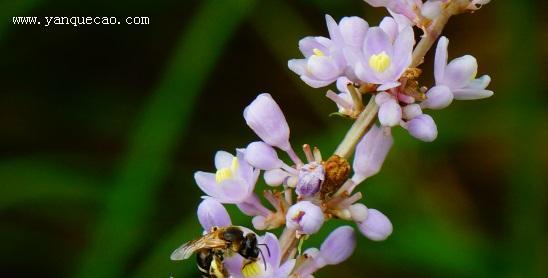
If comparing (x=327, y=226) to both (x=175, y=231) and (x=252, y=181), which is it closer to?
(x=175, y=231)

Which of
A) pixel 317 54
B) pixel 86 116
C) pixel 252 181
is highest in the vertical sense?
pixel 86 116

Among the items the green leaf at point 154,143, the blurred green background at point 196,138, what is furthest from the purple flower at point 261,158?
the green leaf at point 154,143

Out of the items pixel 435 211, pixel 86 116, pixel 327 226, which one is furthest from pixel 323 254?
pixel 86 116

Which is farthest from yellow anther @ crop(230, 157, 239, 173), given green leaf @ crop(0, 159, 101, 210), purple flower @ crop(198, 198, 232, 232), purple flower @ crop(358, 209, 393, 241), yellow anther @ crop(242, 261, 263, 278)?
green leaf @ crop(0, 159, 101, 210)

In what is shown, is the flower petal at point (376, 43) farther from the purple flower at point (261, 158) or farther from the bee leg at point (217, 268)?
the bee leg at point (217, 268)

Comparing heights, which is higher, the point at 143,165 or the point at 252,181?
the point at 143,165
